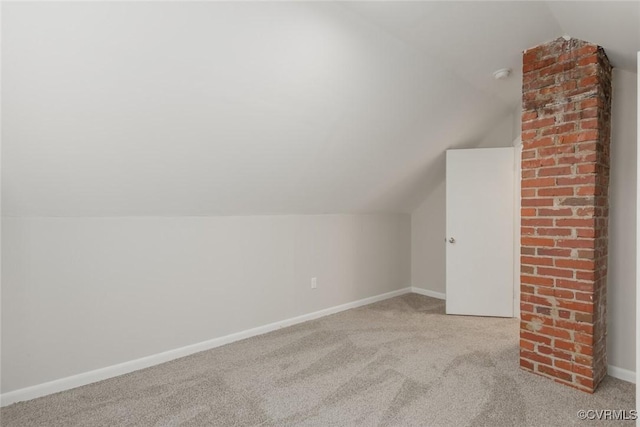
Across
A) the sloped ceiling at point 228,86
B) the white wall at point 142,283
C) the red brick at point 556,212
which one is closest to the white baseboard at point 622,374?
the red brick at point 556,212

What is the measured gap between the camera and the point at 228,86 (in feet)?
6.63

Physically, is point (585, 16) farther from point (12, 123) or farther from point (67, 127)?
point (12, 123)

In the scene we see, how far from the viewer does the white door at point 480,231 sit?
11.8 ft

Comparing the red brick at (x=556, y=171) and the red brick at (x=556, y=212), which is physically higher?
the red brick at (x=556, y=171)

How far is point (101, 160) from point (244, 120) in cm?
86

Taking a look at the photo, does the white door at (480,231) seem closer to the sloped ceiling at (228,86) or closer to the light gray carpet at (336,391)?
the light gray carpet at (336,391)

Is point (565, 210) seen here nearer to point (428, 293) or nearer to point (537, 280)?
point (537, 280)

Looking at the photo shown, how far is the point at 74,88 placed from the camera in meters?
1.66

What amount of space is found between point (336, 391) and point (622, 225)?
2151mm

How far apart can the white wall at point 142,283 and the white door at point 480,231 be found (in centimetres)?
130

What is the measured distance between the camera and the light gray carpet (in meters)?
1.89

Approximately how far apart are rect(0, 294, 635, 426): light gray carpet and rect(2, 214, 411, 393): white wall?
8.9 inches

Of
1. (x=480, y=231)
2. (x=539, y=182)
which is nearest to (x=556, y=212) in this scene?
(x=539, y=182)

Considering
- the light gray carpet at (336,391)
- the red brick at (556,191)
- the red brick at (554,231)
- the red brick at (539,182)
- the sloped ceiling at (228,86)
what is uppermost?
the sloped ceiling at (228,86)
